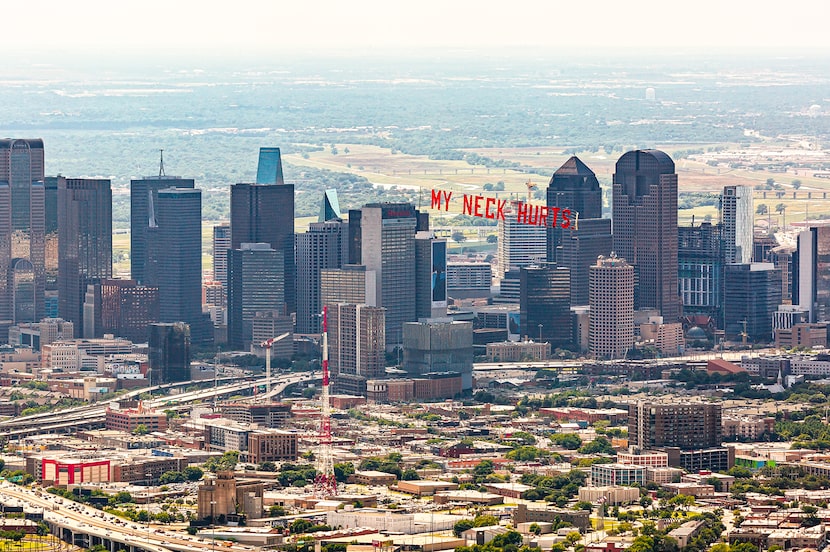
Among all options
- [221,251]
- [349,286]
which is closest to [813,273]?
[349,286]

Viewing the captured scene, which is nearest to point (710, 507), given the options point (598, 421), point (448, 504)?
point (448, 504)

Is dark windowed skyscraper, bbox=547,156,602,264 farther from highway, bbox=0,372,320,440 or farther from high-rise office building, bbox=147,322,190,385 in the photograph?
highway, bbox=0,372,320,440

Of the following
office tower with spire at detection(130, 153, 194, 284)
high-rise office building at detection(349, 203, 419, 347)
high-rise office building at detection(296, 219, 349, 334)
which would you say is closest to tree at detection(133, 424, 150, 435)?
high-rise office building at detection(349, 203, 419, 347)

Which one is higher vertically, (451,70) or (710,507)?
(451,70)

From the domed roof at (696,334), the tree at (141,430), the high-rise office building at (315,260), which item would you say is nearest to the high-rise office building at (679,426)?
the tree at (141,430)

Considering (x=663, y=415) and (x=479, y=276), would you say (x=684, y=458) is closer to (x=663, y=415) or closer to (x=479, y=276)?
(x=663, y=415)
